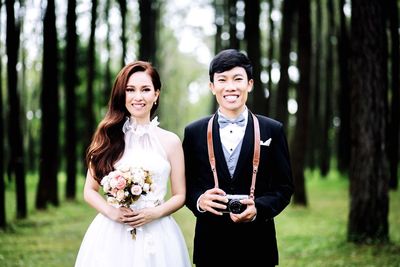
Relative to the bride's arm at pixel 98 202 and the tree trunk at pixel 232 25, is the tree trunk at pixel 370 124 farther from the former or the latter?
the tree trunk at pixel 232 25

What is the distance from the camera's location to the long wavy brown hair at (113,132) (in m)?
4.40

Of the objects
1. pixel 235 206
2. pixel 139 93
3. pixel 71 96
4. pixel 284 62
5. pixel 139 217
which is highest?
pixel 284 62

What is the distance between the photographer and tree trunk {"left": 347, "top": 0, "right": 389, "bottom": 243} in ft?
30.7

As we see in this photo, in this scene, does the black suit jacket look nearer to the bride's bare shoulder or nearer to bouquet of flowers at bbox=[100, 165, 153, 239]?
the bride's bare shoulder

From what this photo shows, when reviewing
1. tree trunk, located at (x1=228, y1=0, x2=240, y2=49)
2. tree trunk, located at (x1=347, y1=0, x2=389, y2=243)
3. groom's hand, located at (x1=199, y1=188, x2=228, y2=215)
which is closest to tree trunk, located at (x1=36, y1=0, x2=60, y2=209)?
tree trunk, located at (x1=347, y1=0, x2=389, y2=243)

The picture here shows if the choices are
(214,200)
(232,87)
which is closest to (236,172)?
(214,200)

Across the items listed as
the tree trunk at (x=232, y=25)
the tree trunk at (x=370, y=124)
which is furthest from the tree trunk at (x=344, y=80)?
the tree trunk at (x=370, y=124)

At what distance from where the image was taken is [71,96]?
55.6ft

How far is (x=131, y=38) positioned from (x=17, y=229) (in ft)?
63.3

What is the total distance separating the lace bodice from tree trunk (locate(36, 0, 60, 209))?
399 inches

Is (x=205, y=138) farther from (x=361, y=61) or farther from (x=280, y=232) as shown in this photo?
(x=280, y=232)

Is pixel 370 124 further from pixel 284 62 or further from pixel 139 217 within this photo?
pixel 284 62

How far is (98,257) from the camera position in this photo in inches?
173

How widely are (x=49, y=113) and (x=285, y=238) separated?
23.1 ft
